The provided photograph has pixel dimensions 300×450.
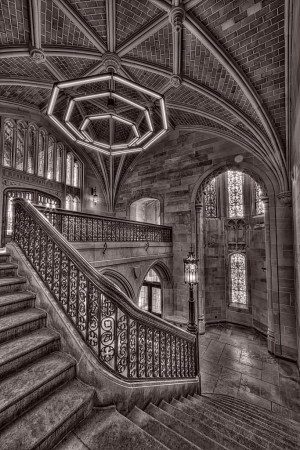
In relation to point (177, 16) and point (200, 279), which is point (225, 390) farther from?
point (177, 16)

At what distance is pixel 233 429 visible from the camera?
249 centimetres

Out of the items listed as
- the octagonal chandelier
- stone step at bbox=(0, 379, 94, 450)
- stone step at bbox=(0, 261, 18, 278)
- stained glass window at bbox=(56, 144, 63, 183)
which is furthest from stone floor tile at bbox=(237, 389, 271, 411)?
stained glass window at bbox=(56, 144, 63, 183)

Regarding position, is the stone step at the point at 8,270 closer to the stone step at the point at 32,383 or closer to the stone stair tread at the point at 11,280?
the stone stair tread at the point at 11,280

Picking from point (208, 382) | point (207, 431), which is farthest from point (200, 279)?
point (207, 431)

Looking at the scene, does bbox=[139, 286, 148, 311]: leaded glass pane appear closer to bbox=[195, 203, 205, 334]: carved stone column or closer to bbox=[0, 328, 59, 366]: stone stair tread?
bbox=[195, 203, 205, 334]: carved stone column

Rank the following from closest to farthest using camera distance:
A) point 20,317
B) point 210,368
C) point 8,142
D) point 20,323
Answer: point 20,323 → point 20,317 → point 210,368 → point 8,142

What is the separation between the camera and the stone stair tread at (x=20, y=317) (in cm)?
211

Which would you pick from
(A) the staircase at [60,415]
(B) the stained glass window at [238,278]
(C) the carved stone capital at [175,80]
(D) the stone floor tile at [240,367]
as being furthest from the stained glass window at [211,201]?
(A) the staircase at [60,415]

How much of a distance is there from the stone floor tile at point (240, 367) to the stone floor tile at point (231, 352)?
0.87 ft

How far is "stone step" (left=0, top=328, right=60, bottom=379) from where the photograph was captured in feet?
5.81

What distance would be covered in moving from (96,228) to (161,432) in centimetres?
503

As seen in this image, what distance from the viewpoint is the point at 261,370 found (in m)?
5.98

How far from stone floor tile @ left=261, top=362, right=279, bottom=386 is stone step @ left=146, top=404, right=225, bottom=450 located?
195 inches

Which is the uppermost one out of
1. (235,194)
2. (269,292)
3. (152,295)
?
(235,194)
